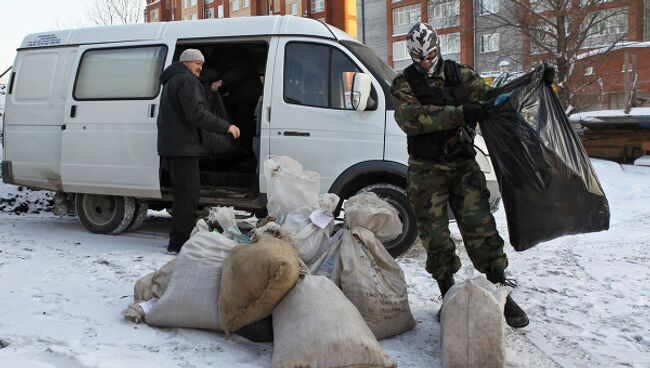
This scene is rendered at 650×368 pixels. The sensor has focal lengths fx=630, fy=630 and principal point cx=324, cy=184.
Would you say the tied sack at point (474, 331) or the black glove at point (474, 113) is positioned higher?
the black glove at point (474, 113)

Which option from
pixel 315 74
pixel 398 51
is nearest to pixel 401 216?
pixel 315 74

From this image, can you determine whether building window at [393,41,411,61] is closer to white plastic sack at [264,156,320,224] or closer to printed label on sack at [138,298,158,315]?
white plastic sack at [264,156,320,224]

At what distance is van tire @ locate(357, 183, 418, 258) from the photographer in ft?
18.4

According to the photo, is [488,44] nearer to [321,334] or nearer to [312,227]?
[312,227]

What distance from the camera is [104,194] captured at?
6672mm

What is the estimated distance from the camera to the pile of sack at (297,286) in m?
2.83

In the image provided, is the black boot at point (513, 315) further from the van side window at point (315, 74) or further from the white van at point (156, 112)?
the van side window at point (315, 74)

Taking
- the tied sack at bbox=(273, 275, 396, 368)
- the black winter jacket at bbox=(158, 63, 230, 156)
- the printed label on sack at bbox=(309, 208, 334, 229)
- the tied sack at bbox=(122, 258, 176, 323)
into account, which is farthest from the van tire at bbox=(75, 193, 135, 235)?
the tied sack at bbox=(273, 275, 396, 368)

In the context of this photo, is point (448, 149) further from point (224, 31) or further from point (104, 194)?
point (104, 194)

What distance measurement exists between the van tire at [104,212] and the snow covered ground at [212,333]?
200mm

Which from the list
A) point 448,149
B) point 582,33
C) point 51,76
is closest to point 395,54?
point 582,33

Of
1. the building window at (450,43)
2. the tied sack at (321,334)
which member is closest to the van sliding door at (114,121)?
the tied sack at (321,334)

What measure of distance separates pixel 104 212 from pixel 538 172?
5062 millimetres

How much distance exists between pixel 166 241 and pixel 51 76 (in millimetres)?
2287
